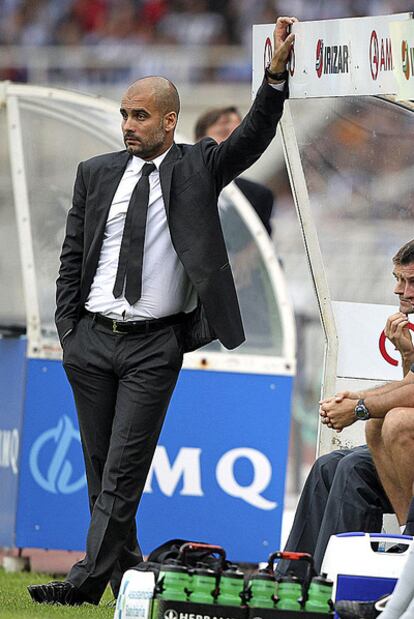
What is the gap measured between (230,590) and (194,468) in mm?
4035

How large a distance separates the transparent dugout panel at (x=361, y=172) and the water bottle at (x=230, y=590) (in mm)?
2336

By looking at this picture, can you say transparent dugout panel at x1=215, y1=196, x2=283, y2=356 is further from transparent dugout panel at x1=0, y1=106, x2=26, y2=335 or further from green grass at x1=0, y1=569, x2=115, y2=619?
green grass at x1=0, y1=569, x2=115, y2=619

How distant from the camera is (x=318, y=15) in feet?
62.1

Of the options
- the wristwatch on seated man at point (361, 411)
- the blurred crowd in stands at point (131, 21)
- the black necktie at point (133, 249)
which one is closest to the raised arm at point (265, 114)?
the black necktie at point (133, 249)

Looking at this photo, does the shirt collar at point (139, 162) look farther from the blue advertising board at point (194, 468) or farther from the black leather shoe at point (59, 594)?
the blue advertising board at point (194, 468)

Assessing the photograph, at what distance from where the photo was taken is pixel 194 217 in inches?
224

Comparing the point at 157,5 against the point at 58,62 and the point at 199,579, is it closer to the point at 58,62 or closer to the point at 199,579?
the point at 58,62

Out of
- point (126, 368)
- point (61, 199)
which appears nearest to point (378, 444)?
point (126, 368)

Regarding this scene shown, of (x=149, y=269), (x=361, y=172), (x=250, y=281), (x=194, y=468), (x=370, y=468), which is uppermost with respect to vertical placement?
(x=361, y=172)

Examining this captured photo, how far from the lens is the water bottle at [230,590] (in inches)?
169

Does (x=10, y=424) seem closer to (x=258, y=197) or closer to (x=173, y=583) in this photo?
(x=258, y=197)

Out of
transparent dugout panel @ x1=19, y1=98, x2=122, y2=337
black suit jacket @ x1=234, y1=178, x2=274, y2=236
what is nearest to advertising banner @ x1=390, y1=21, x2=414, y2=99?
transparent dugout panel @ x1=19, y1=98, x2=122, y2=337

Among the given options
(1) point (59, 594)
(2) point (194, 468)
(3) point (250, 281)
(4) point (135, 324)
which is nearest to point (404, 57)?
(4) point (135, 324)

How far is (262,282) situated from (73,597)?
133 inches
